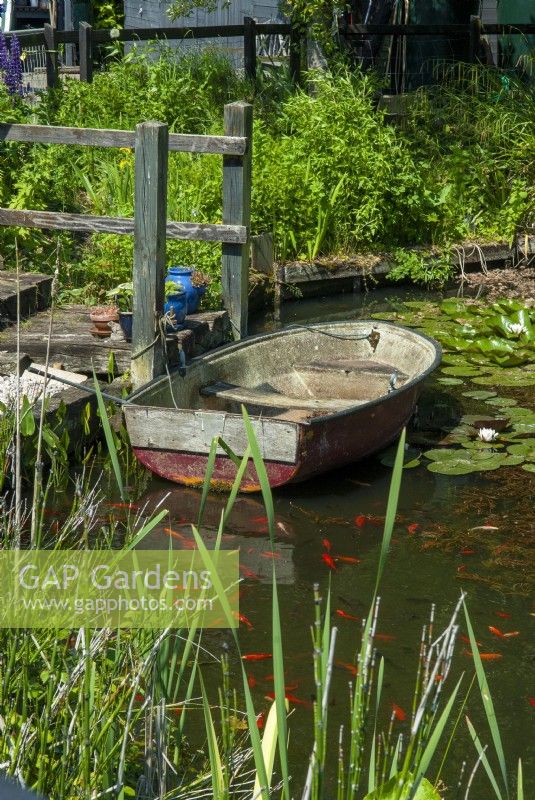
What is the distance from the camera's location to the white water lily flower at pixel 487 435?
21.9 ft

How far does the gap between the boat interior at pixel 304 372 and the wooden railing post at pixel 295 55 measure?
699cm

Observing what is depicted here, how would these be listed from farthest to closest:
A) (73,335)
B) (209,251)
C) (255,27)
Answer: (255,27)
(209,251)
(73,335)

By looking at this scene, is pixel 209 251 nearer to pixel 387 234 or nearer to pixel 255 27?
pixel 387 234

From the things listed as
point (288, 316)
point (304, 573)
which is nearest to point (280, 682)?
point (304, 573)

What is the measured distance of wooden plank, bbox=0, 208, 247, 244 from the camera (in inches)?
264

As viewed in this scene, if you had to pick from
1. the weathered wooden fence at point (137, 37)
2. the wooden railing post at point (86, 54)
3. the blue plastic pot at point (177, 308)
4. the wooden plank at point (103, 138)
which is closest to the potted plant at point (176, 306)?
the blue plastic pot at point (177, 308)

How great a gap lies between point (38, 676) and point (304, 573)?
2301 millimetres

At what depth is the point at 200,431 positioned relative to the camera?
5.76 meters

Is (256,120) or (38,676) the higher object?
(256,120)

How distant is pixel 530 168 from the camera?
11562mm

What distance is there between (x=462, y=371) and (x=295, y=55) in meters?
7.10

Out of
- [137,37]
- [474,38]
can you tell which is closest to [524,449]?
[474,38]

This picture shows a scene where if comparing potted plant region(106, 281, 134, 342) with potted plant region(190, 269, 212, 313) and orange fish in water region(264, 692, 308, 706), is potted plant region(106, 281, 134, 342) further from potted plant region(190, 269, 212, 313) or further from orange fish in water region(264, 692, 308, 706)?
orange fish in water region(264, 692, 308, 706)

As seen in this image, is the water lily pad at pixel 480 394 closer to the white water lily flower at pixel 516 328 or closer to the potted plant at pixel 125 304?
the white water lily flower at pixel 516 328
